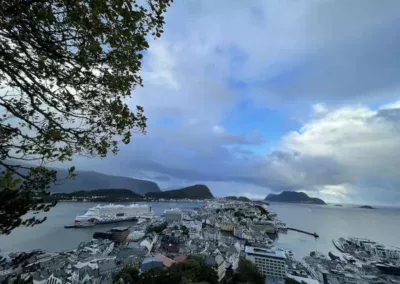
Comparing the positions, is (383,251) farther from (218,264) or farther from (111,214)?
(111,214)

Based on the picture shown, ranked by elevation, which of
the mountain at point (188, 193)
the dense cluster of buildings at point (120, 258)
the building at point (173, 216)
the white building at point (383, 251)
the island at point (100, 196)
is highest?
the mountain at point (188, 193)

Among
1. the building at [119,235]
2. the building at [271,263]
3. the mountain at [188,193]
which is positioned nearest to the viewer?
the building at [271,263]

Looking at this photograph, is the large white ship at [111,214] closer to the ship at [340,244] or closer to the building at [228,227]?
the building at [228,227]

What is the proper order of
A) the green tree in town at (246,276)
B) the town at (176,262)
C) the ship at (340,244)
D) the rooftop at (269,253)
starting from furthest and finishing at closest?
1. the ship at (340,244)
2. the rooftop at (269,253)
3. the town at (176,262)
4. the green tree in town at (246,276)

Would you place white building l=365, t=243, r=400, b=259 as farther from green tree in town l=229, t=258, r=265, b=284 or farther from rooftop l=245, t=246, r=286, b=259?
green tree in town l=229, t=258, r=265, b=284

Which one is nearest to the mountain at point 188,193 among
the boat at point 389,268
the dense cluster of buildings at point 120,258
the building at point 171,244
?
the dense cluster of buildings at point 120,258

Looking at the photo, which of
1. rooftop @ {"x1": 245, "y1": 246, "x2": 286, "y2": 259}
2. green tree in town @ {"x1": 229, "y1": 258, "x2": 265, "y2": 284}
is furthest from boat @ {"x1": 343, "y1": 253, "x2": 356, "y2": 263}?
green tree in town @ {"x1": 229, "y1": 258, "x2": 265, "y2": 284}

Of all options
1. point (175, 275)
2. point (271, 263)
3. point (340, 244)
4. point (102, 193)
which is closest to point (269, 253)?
point (271, 263)
